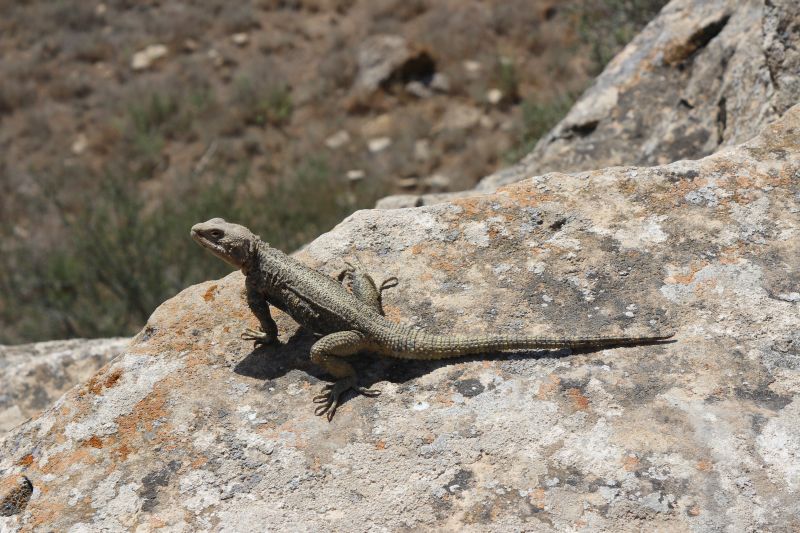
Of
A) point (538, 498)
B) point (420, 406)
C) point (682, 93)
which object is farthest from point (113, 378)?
point (682, 93)

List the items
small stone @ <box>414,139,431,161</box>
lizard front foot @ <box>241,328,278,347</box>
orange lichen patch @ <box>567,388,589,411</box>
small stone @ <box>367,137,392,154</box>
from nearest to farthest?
orange lichen patch @ <box>567,388,589,411</box> < lizard front foot @ <box>241,328,278,347</box> < small stone @ <box>414,139,431,161</box> < small stone @ <box>367,137,392,154</box>

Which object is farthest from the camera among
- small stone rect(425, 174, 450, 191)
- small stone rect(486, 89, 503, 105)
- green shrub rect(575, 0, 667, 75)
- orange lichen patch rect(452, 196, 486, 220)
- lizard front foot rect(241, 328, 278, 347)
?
small stone rect(486, 89, 503, 105)

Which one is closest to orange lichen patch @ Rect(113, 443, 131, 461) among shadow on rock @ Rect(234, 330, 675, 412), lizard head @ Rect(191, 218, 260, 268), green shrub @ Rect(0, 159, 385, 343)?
shadow on rock @ Rect(234, 330, 675, 412)

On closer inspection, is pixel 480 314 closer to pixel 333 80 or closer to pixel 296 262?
pixel 296 262

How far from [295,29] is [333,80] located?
8.09 ft

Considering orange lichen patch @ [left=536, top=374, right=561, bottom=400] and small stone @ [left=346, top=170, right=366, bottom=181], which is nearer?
orange lichen patch @ [left=536, top=374, right=561, bottom=400]

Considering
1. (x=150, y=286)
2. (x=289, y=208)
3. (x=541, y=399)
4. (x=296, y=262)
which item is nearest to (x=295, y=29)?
(x=289, y=208)

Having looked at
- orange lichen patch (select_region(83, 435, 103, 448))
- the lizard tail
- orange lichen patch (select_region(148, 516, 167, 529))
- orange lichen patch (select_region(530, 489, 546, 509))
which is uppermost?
the lizard tail

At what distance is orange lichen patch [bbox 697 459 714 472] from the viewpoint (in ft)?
8.76

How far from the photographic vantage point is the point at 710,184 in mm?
3812

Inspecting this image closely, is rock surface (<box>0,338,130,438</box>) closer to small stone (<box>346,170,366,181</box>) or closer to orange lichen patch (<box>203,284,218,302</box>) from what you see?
orange lichen patch (<box>203,284,218,302</box>)

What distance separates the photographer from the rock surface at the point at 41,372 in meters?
4.78

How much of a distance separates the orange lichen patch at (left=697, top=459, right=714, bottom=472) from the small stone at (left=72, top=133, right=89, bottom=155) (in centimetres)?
1360

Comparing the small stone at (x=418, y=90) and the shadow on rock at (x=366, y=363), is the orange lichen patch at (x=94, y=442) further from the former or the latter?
the small stone at (x=418, y=90)
